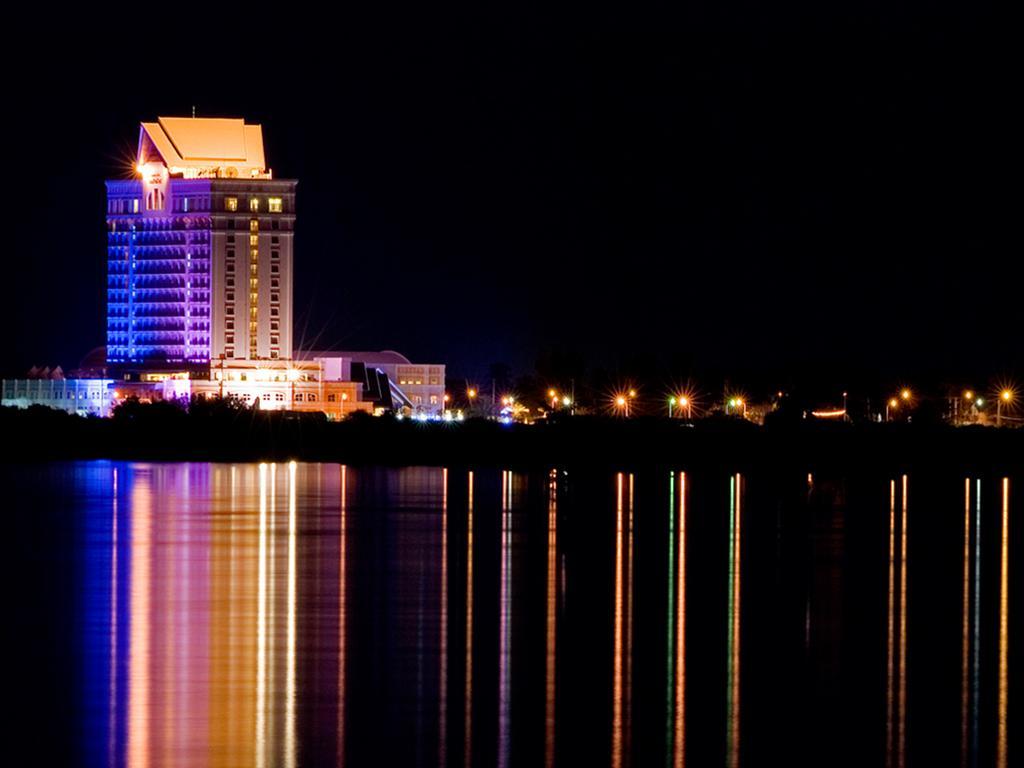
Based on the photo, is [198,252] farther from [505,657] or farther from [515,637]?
[505,657]

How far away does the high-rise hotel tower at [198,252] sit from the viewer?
180m

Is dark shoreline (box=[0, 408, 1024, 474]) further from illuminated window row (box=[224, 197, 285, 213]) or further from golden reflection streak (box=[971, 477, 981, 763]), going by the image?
golden reflection streak (box=[971, 477, 981, 763])

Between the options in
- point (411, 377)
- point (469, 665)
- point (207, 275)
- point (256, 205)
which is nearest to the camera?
point (469, 665)

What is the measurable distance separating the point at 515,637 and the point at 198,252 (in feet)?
503

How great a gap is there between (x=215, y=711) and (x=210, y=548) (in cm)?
2258

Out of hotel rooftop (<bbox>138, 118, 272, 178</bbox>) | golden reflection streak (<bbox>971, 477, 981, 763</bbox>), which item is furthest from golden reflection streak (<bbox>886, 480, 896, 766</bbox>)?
hotel rooftop (<bbox>138, 118, 272, 178</bbox>)

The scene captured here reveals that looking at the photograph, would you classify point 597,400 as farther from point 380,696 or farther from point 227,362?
point 380,696

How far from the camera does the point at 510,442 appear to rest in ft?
379

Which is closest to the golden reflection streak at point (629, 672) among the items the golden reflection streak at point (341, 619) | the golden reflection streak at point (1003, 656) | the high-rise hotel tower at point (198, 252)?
the golden reflection streak at point (341, 619)

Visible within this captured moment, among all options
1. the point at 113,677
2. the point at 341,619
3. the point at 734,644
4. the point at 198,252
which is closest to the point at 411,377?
the point at 198,252

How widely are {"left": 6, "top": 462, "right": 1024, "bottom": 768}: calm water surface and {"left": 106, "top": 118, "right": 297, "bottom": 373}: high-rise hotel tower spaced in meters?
121

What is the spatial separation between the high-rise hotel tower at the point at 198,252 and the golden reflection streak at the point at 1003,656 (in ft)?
440

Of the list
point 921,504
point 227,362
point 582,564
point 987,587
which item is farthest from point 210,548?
point 227,362

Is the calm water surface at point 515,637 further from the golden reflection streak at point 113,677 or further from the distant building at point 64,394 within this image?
the distant building at point 64,394
